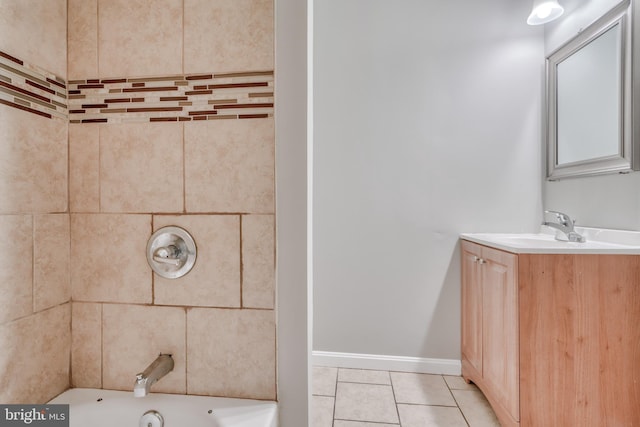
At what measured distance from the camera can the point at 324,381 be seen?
2102mm

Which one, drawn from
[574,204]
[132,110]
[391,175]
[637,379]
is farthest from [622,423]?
[132,110]

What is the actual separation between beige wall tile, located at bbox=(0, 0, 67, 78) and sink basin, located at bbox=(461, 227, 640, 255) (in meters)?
1.83

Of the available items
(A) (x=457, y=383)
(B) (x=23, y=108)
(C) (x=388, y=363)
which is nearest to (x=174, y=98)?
(B) (x=23, y=108)

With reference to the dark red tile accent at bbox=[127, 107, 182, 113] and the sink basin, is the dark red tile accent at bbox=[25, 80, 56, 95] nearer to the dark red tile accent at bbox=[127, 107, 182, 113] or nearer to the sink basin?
the dark red tile accent at bbox=[127, 107, 182, 113]

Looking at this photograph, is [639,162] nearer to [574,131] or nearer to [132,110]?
[574,131]

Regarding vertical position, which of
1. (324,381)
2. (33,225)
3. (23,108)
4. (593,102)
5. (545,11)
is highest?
(545,11)

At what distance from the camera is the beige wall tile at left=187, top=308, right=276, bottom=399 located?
0.88 meters

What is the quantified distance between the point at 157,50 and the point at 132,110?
0.18 metres

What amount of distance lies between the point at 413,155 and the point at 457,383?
1539 mm

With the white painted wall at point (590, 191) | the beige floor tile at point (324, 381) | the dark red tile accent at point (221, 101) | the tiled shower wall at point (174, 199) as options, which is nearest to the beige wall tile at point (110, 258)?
the tiled shower wall at point (174, 199)

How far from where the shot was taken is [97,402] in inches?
34.7

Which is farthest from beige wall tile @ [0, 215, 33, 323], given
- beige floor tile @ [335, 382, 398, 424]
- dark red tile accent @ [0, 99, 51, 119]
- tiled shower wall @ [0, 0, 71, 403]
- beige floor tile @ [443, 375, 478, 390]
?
beige floor tile @ [443, 375, 478, 390]

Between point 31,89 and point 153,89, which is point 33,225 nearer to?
point 31,89

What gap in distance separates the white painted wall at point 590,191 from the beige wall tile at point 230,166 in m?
1.81
